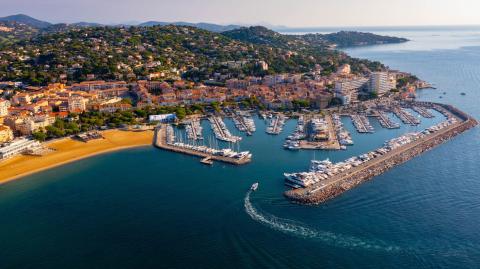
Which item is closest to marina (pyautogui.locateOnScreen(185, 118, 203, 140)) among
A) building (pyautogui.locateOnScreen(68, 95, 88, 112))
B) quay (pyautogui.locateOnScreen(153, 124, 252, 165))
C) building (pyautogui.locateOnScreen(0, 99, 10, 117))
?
quay (pyautogui.locateOnScreen(153, 124, 252, 165))

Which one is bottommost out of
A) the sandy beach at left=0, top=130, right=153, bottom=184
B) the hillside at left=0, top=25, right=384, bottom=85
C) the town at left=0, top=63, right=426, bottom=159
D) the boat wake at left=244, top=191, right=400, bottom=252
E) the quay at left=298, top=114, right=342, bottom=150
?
the boat wake at left=244, top=191, right=400, bottom=252

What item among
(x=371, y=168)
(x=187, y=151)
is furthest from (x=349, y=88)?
(x=187, y=151)

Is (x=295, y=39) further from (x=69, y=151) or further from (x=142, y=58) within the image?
(x=69, y=151)

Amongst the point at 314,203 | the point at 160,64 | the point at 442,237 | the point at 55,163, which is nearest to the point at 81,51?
the point at 160,64

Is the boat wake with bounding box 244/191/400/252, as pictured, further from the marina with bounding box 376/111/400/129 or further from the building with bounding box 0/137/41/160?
the marina with bounding box 376/111/400/129

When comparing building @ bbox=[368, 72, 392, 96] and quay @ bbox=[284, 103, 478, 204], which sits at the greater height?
building @ bbox=[368, 72, 392, 96]

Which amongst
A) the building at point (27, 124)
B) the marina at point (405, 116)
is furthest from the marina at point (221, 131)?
the marina at point (405, 116)
